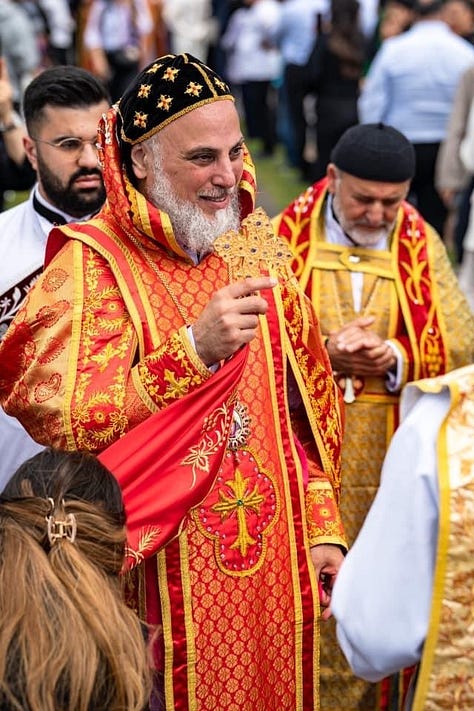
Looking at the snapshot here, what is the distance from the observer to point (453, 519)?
8.74ft

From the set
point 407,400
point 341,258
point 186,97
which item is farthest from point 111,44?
point 407,400

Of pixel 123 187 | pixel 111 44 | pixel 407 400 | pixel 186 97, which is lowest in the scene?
pixel 407 400

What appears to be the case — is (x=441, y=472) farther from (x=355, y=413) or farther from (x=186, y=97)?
(x=355, y=413)

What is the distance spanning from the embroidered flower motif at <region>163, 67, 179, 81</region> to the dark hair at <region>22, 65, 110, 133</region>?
3.84 feet

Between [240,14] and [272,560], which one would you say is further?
[240,14]

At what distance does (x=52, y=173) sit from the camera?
183 inches

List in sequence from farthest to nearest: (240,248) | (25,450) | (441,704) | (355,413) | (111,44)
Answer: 1. (111,44)
2. (355,413)
3. (25,450)
4. (240,248)
5. (441,704)

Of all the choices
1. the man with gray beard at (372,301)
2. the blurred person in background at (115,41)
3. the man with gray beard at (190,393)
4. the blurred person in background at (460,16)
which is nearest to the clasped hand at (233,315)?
the man with gray beard at (190,393)

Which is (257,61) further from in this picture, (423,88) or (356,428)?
(356,428)

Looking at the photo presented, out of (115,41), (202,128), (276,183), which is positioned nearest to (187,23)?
(115,41)

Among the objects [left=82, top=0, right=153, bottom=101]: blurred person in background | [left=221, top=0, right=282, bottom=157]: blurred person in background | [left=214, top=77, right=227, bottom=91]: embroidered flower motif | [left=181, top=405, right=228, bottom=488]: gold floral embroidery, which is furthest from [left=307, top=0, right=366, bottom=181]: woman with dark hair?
[left=181, top=405, right=228, bottom=488]: gold floral embroidery

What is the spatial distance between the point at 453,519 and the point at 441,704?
485mm

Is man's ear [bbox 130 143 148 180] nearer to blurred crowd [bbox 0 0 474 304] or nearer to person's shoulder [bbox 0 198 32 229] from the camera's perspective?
person's shoulder [bbox 0 198 32 229]

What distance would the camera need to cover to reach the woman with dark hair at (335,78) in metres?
11.9
